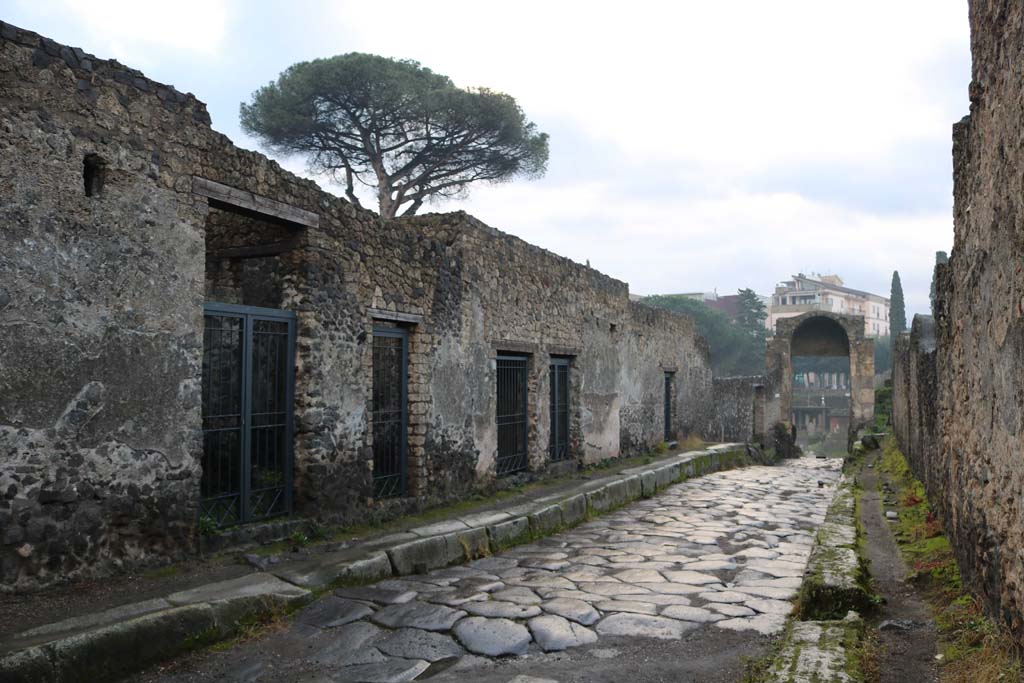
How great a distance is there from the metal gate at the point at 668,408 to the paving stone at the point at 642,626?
41.8ft

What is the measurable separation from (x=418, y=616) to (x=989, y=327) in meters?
3.35

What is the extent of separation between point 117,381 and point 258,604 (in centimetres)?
160

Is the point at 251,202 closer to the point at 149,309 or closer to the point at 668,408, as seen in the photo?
the point at 149,309

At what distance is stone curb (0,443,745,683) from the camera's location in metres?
3.53

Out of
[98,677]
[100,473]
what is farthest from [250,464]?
[98,677]

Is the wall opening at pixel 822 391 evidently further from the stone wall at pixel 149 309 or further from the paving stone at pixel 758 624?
the paving stone at pixel 758 624

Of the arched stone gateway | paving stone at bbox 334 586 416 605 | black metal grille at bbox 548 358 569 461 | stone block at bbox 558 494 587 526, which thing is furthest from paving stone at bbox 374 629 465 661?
the arched stone gateway

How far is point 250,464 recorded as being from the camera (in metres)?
6.07

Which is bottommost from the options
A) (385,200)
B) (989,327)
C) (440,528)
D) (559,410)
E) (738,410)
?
(440,528)

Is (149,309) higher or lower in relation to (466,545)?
higher

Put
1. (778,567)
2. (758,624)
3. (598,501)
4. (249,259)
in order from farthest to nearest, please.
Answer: (598,501)
(249,259)
(778,567)
(758,624)

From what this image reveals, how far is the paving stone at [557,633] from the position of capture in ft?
13.4

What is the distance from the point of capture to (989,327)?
11.6ft

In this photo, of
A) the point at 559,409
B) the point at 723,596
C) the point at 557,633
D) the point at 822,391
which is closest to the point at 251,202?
the point at 557,633
